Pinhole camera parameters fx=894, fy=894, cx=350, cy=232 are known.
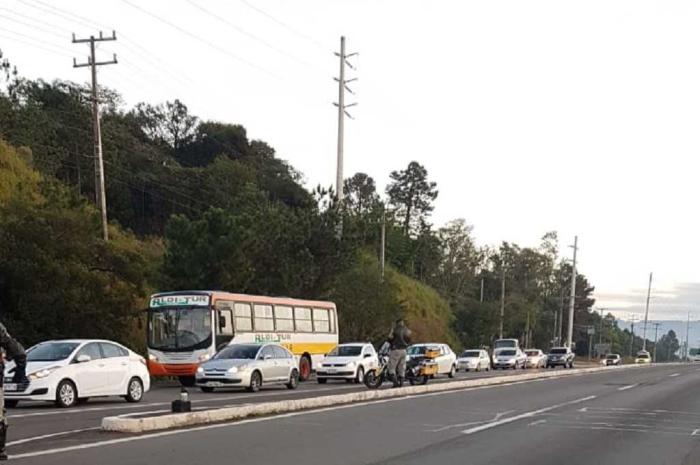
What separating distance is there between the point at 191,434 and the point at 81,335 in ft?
64.1

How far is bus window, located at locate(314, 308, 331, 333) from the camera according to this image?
3872 centimetres

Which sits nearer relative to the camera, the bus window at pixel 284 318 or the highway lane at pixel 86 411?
the highway lane at pixel 86 411

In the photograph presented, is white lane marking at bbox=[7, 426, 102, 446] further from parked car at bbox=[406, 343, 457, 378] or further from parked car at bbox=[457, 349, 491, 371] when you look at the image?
parked car at bbox=[457, 349, 491, 371]

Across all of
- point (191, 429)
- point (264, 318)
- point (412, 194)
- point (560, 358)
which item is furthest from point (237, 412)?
point (412, 194)

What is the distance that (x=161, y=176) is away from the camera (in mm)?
70062

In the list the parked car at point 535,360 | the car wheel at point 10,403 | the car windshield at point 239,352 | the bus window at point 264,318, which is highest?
the bus window at point 264,318

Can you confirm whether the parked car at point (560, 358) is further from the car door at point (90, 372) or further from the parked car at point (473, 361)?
the car door at point (90, 372)

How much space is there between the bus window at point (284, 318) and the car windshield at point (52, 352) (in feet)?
49.9

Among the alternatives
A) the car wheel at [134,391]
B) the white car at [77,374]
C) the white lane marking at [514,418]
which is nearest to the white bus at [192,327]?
the car wheel at [134,391]

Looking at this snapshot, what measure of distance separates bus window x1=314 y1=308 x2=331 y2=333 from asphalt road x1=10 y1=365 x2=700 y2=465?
50.9 feet

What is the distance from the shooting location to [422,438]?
15.0 meters

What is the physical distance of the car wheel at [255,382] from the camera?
86.8ft

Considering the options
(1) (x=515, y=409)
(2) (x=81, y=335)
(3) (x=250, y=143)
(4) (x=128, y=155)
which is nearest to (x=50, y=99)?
(4) (x=128, y=155)

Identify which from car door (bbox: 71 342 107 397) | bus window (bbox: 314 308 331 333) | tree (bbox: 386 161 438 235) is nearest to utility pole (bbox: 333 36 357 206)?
bus window (bbox: 314 308 331 333)
